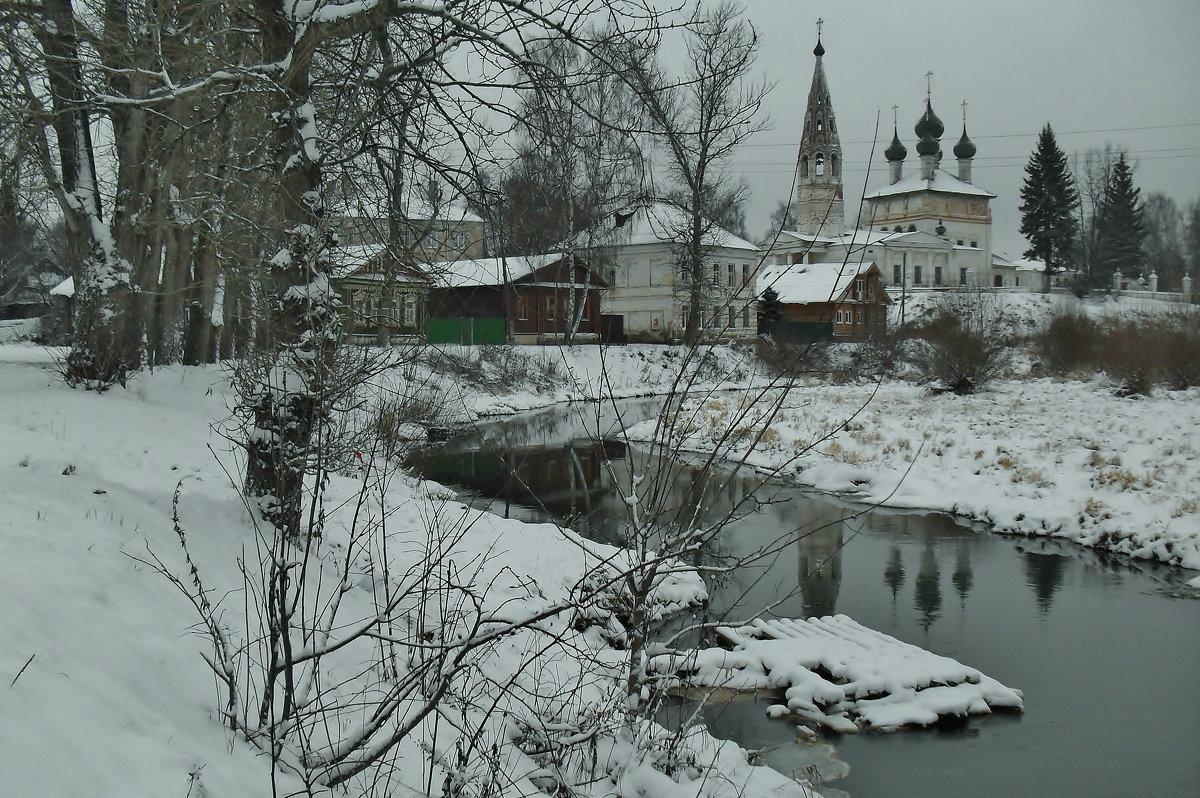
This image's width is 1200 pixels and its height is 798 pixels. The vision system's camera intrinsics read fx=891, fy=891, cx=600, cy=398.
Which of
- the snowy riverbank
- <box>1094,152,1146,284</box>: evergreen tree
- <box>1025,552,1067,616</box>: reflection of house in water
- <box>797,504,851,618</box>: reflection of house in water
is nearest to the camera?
<box>797,504,851,618</box>: reflection of house in water

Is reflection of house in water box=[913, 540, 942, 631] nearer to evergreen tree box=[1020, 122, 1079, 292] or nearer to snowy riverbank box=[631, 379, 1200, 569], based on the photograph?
snowy riverbank box=[631, 379, 1200, 569]

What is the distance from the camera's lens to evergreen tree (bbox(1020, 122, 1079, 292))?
66.1 meters

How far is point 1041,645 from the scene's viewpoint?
8969 mm

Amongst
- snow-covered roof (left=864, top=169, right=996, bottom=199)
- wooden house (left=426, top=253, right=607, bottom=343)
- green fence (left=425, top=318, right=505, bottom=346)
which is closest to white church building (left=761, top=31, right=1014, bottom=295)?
snow-covered roof (left=864, top=169, right=996, bottom=199)

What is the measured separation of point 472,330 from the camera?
1463 inches

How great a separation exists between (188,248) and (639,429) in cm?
1200

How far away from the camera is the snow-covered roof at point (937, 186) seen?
73812 millimetres

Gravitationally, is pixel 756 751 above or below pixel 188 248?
below

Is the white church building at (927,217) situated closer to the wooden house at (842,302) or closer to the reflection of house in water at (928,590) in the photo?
the wooden house at (842,302)

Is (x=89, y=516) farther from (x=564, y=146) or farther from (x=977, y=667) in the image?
(x=977, y=667)

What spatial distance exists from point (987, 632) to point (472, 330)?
2982 cm

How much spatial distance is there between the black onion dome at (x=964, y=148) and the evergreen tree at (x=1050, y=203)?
820 centimetres

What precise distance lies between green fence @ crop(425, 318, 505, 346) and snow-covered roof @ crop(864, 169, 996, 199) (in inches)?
1801

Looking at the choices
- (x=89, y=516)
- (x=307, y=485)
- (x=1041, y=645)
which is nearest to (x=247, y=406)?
(x=89, y=516)
